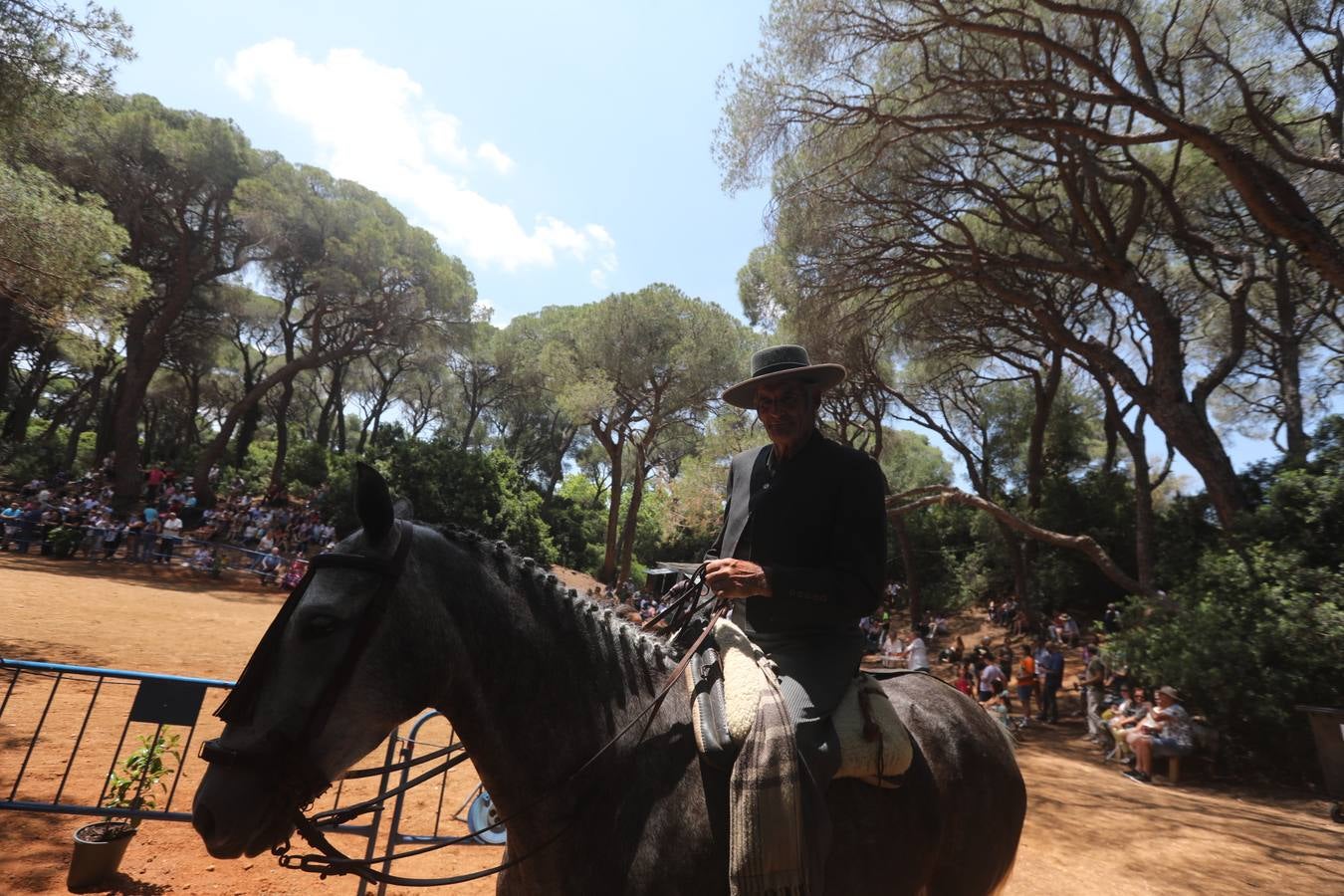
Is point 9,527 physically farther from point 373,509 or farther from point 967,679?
point 967,679

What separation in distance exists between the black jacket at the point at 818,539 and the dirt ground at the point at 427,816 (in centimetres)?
215

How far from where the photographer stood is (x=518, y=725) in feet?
5.59

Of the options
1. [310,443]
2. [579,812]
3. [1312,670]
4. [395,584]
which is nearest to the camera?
[395,584]

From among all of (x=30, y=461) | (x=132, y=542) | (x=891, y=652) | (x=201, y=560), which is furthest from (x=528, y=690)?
(x=30, y=461)

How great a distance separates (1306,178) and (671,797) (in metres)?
17.7

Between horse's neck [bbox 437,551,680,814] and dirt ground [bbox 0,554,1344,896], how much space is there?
2.24 metres

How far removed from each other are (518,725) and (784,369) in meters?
1.47

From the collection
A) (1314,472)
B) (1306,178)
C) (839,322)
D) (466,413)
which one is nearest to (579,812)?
(839,322)

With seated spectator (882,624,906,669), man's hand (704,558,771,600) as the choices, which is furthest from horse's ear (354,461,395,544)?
seated spectator (882,624,906,669)

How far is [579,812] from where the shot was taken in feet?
5.52

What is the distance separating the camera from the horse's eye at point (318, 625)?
1.44 m

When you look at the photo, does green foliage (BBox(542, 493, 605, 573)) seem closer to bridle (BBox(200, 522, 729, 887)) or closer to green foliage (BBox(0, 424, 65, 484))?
green foliage (BBox(0, 424, 65, 484))

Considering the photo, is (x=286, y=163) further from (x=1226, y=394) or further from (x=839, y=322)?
(x=1226, y=394)

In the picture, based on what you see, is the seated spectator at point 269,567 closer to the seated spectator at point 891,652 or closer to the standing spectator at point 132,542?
the standing spectator at point 132,542
